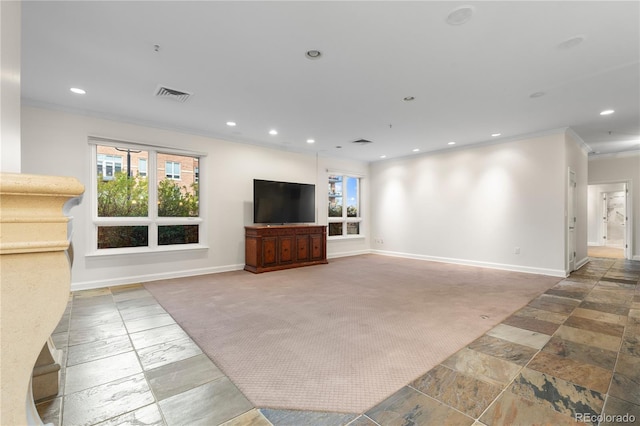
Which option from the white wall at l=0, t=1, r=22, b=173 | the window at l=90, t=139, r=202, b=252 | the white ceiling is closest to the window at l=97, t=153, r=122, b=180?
the window at l=90, t=139, r=202, b=252

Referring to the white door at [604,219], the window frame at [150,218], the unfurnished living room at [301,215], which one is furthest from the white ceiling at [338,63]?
the white door at [604,219]

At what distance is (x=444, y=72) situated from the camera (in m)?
3.09

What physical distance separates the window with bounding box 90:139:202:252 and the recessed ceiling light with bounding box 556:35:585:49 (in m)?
5.31

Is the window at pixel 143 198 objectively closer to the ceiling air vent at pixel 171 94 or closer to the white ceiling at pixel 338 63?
the white ceiling at pixel 338 63

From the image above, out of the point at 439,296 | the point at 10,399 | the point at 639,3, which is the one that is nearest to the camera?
the point at 10,399

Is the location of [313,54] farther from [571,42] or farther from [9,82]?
[571,42]

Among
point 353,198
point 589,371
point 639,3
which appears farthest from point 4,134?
point 353,198

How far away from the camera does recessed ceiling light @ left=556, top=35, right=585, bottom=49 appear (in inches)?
98.7

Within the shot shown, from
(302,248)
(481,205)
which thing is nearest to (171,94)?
(302,248)

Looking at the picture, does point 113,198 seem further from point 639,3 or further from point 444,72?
point 639,3

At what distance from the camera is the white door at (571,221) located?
5.33 meters

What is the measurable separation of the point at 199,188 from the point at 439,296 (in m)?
4.49

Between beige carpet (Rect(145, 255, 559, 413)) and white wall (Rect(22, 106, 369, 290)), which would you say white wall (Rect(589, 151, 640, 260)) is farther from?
white wall (Rect(22, 106, 369, 290))

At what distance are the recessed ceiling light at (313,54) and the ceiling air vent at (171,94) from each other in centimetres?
179
